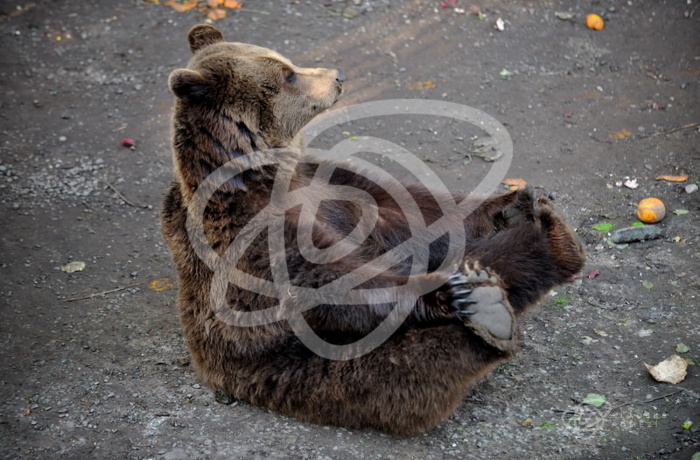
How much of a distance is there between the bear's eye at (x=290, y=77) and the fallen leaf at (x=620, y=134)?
359 cm

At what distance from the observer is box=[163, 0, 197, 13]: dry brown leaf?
28.1 ft

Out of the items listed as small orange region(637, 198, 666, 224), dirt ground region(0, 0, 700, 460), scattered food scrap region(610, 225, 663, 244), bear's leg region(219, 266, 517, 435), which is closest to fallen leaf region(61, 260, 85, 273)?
dirt ground region(0, 0, 700, 460)

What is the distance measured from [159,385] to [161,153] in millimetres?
3127

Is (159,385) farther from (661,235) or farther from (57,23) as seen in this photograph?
(57,23)

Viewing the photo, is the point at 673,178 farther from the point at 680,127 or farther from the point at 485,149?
the point at 485,149

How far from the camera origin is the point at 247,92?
4.27 metres

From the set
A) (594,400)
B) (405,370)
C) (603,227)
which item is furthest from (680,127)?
(405,370)

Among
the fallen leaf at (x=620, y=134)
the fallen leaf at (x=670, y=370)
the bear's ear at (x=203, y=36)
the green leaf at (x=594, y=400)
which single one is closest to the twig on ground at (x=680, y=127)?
the fallen leaf at (x=620, y=134)

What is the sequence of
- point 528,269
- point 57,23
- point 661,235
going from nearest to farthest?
point 528,269 → point 661,235 → point 57,23

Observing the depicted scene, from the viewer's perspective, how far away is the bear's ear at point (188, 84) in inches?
154

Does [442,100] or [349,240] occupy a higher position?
[349,240]

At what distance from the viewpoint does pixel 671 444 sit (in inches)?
152

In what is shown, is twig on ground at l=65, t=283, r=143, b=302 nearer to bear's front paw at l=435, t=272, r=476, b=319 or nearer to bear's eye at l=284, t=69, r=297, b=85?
bear's eye at l=284, t=69, r=297, b=85

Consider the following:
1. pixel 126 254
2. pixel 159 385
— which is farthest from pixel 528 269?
pixel 126 254
